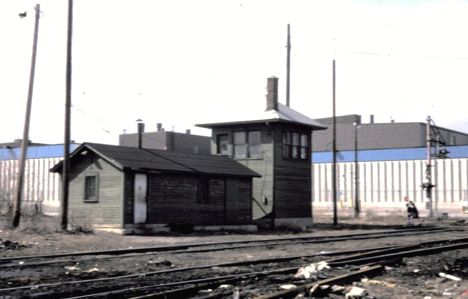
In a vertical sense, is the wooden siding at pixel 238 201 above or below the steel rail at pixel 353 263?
above

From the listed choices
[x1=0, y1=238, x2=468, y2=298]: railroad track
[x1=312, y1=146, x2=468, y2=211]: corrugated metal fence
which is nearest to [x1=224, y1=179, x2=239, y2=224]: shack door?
[x1=0, y1=238, x2=468, y2=298]: railroad track

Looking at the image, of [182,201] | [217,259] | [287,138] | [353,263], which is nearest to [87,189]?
[182,201]

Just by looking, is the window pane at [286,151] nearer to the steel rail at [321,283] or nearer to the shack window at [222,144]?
the shack window at [222,144]

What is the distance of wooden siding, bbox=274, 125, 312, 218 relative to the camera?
3562 centimetres

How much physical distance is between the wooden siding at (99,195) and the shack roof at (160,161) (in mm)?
500

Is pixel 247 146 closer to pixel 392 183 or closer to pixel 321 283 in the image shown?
pixel 321 283

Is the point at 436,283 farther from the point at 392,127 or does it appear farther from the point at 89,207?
the point at 392,127

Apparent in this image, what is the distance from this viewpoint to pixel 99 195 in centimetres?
2864

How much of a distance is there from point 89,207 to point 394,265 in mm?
17975

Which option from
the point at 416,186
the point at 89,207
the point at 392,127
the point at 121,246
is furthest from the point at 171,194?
the point at 392,127

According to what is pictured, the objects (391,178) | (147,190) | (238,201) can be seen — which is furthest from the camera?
(391,178)

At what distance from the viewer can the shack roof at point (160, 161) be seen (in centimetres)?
2803

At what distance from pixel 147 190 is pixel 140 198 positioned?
0.50m

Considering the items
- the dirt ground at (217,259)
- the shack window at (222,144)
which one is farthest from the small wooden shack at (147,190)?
the shack window at (222,144)
